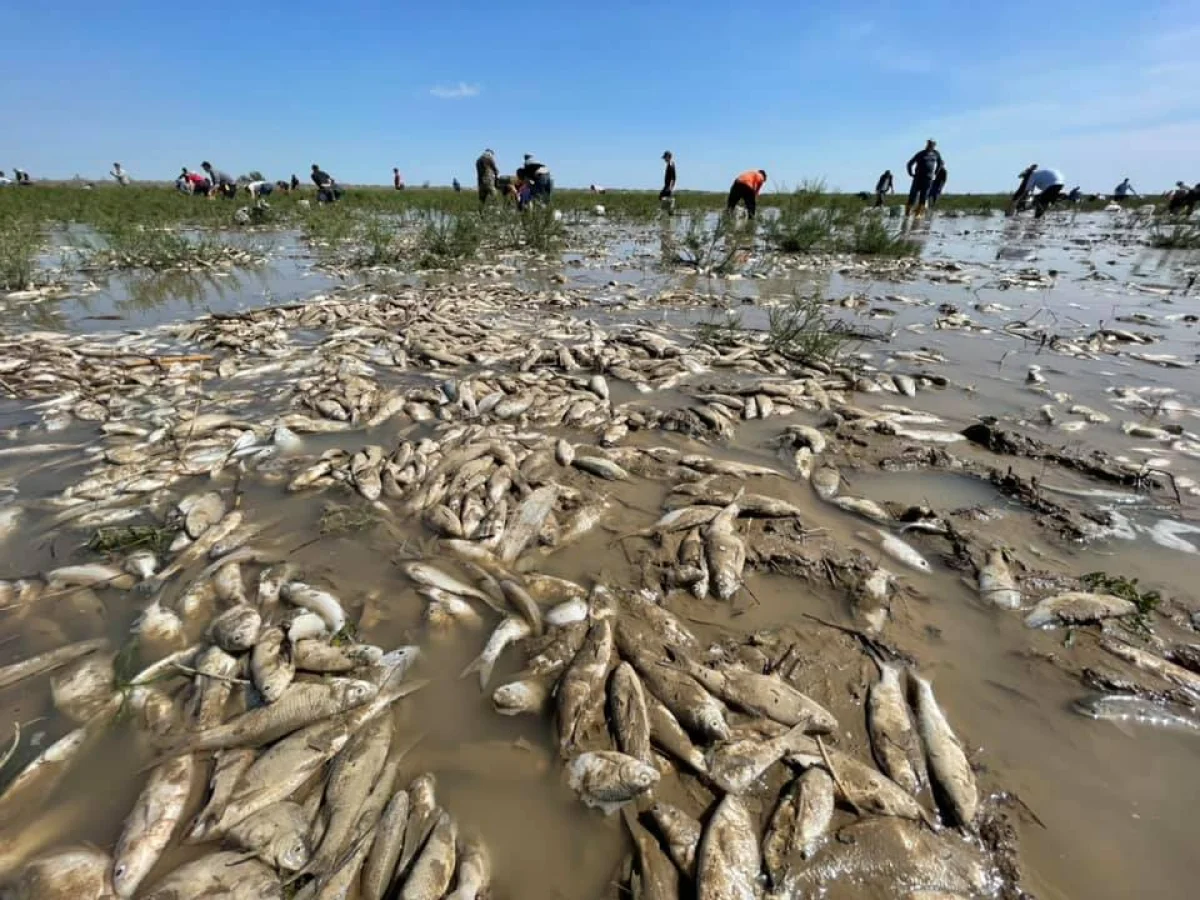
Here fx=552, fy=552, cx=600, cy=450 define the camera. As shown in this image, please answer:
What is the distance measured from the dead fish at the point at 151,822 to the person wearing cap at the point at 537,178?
1954 centimetres

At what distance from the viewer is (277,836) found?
1.94 meters

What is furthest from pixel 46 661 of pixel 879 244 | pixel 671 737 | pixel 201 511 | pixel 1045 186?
pixel 1045 186

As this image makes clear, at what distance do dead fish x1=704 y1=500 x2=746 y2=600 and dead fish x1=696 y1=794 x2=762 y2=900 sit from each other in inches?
49.1

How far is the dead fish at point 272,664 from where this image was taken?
245cm

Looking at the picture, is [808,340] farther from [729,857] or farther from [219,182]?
[219,182]

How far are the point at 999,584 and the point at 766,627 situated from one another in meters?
1.37

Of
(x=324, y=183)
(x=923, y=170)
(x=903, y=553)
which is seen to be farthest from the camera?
(x=324, y=183)

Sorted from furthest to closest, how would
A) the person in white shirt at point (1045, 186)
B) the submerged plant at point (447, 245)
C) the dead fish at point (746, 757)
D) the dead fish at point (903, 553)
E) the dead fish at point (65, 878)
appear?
1. the person in white shirt at point (1045, 186)
2. the submerged plant at point (447, 245)
3. the dead fish at point (903, 553)
4. the dead fish at point (746, 757)
5. the dead fish at point (65, 878)

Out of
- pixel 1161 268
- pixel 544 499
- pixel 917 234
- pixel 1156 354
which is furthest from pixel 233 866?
pixel 917 234

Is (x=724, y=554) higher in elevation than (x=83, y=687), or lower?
higher

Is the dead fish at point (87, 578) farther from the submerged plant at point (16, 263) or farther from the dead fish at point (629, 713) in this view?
the submerged plant at point (16, 263)

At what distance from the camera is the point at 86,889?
1.76 metres

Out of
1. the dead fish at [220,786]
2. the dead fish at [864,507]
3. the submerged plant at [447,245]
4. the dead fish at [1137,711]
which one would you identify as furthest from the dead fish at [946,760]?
the submerged plant at [447,245]

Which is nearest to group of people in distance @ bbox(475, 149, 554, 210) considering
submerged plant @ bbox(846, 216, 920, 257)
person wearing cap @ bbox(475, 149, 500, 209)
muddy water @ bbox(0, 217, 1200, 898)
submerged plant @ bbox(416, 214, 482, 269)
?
person wearing cap @ bbox(475, 149, 500, 209)
